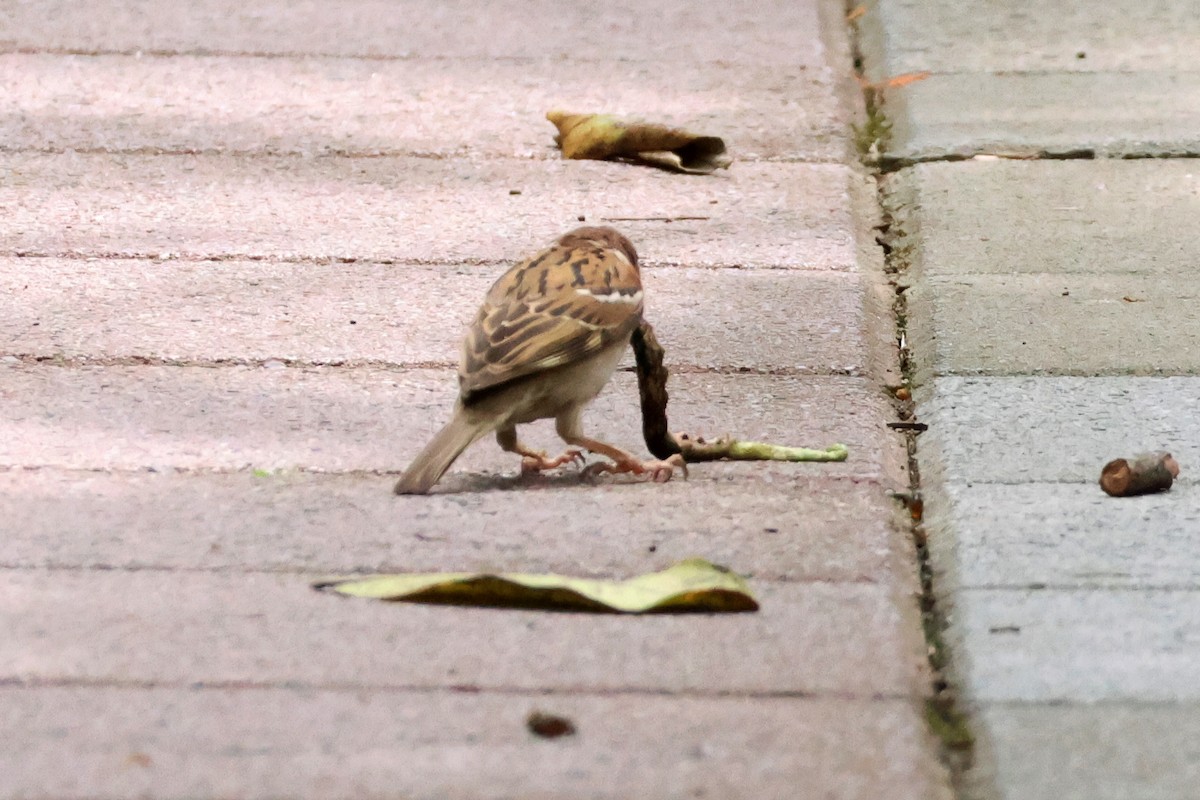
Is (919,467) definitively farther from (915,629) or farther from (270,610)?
(270,610)

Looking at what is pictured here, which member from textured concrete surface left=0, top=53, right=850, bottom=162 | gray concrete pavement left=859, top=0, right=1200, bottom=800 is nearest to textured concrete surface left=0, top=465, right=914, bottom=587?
gray concrete pavement left=859, top=0, right=1200, bottom=800

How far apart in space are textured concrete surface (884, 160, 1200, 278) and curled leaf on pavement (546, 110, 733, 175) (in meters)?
0.70

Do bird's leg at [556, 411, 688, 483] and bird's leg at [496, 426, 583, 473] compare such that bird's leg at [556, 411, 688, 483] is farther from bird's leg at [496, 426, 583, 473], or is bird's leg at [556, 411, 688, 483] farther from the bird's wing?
the bird's wing

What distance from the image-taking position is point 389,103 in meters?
7.96

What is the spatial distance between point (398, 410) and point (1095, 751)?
251cm

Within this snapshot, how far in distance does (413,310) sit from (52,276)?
1223 millimetres

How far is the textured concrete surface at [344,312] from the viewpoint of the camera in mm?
5773

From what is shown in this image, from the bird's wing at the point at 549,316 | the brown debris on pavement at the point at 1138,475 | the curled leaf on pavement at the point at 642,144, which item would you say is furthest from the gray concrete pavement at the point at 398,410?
the brown debris on pavement at the point at 1138,475

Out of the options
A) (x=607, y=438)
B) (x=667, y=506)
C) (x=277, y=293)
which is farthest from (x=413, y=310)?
(x=667, y=506)

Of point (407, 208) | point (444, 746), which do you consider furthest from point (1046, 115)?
point (444, 746)

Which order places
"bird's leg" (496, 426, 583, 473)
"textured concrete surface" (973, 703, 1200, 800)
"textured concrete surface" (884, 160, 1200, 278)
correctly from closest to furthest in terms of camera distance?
1. "textured concrete surface" (973, 703, 1200, 800)
2. "bird's leg" (496, 426, 583, 473)
3. "textured concrete surface" (884, 160, 1200, 278)

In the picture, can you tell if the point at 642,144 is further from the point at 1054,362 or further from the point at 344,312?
the point at 1054,362

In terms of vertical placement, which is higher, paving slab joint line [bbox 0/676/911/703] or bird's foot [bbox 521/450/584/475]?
bird's foot [bbox 521/450/584/475]

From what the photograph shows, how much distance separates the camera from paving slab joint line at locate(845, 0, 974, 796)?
3562 millimetres
